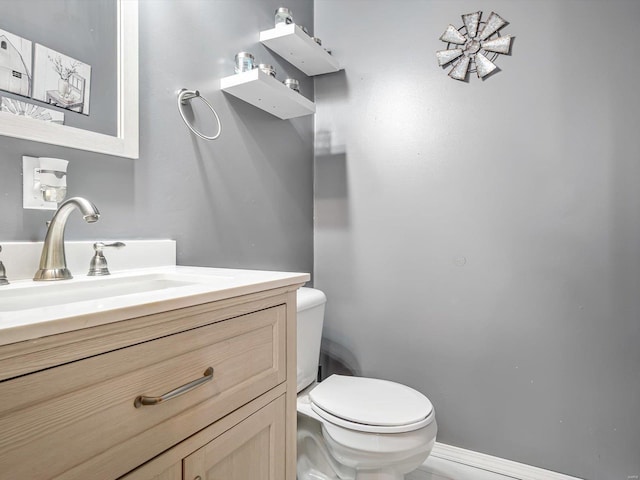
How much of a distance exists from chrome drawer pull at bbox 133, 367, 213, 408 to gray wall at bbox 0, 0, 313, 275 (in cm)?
53

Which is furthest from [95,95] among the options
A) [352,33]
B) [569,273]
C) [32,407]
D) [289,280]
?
[569,273]

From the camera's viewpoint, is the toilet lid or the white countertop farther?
the toilet lid

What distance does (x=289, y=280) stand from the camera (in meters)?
0.79

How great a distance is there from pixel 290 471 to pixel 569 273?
48.6 inches

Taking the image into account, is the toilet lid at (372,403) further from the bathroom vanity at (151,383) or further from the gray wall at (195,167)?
the gray wall at (195,167)

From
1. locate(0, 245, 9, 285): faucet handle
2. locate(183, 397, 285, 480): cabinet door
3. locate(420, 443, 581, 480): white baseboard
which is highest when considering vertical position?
locate(0, 245, 9, 285): faucet handle

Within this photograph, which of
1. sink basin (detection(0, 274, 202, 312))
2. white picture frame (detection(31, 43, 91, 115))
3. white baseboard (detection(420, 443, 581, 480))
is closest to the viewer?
sink basin (detection(0, 274, 202, 312))

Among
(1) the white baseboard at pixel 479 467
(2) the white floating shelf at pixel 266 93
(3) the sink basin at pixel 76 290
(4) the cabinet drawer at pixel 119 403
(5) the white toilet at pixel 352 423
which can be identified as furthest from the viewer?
(1) the white baseboard at pixel 479 467

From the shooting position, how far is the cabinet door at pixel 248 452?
59 centimetres

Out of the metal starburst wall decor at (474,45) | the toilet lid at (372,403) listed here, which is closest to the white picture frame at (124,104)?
the toilet lid at (372,403)

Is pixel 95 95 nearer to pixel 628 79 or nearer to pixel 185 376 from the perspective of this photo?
pixel 185 376

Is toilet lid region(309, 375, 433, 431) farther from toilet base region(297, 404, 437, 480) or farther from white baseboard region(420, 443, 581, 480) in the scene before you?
white baseboard region(420, 443, 581, 480)

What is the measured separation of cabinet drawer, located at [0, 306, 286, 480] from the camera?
38 centimetres

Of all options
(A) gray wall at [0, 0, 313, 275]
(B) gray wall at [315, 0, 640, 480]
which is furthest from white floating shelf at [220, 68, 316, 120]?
(B) gray wall at [315, 0, 640, 480]
